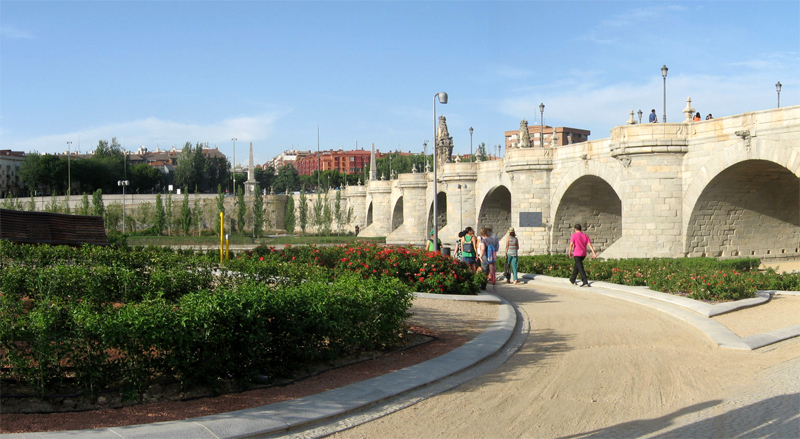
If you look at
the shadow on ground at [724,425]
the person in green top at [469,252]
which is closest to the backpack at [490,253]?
the person in green top at [469,252]

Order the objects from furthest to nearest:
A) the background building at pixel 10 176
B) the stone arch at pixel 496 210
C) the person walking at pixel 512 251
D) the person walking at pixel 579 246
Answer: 1. the background building at pixel 10 176
2. the stone arch at pixel 496 210
3. the person walking at pixel 512 251
4. the person walking at pixel 579 246

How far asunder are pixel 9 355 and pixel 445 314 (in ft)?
24.0

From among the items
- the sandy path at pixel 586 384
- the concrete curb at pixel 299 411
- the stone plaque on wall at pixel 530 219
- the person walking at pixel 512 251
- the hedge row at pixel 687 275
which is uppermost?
the stone plaque on wall at pixel 530 219

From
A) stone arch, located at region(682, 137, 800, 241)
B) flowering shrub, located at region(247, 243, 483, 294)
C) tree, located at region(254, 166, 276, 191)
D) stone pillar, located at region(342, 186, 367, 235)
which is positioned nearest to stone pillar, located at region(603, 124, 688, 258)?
stone arch, located at region(682, 137, 800, 241)

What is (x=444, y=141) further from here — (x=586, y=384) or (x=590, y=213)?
(x=586, y=384)

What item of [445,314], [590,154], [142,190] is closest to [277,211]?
[142,190]

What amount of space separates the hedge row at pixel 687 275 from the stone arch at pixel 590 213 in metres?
10.3

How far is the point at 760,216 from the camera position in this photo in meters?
24.0

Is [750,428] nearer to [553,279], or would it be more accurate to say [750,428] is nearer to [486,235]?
[486,235]

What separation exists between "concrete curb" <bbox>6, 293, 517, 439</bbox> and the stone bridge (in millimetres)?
15802

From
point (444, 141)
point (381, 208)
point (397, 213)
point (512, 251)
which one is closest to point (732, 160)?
point (512, 251)

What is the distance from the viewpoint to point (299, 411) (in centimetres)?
606

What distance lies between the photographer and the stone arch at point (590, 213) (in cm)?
3086

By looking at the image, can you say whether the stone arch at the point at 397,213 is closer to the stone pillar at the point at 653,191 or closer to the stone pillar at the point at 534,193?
the stone pillar at the point at 534,193
